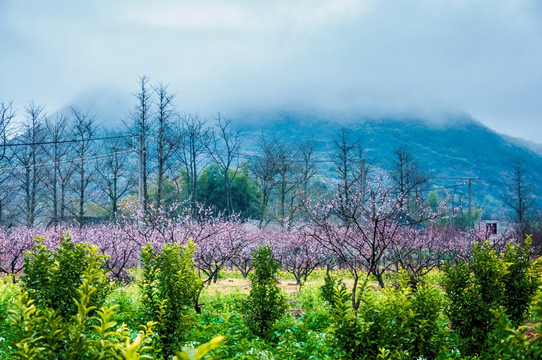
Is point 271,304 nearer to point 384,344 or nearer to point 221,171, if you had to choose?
point 384,344

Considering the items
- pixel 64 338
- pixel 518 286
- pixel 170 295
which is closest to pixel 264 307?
pixel 170 295

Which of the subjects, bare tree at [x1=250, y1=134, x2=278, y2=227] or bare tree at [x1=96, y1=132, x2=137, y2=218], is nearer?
bare tree at [x1=96, y1=132, x2=137, y2=218]

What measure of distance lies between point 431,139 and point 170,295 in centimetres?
10995

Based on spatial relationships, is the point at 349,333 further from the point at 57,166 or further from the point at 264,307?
the point at 57,166

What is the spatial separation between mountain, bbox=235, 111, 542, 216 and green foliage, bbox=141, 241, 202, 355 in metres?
75.1

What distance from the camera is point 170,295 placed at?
18.2ft

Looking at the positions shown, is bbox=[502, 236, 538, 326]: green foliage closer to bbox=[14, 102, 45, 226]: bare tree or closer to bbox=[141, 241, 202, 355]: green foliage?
bbox=[141, 241, 202, 355]: green foliage

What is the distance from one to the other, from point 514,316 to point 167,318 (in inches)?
214

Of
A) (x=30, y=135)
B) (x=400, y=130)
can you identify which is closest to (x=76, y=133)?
(x=30, y=135)

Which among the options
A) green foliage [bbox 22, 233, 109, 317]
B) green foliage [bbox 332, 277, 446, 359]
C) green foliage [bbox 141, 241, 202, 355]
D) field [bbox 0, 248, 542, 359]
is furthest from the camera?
green foliage [bbox 141, 241, 202, 355]

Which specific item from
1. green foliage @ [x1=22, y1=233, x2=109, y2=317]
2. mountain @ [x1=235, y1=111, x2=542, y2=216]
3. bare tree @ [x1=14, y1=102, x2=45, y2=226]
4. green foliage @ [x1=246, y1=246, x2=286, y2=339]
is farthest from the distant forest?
mountain @ [x1=235, y1=111, x2=542, y2=216]

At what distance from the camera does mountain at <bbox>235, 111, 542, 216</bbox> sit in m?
91.6

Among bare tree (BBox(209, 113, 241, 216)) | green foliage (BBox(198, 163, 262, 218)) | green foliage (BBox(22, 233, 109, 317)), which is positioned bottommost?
green foliage (BBox(198, 163, 262, 218))

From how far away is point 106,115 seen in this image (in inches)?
4067
